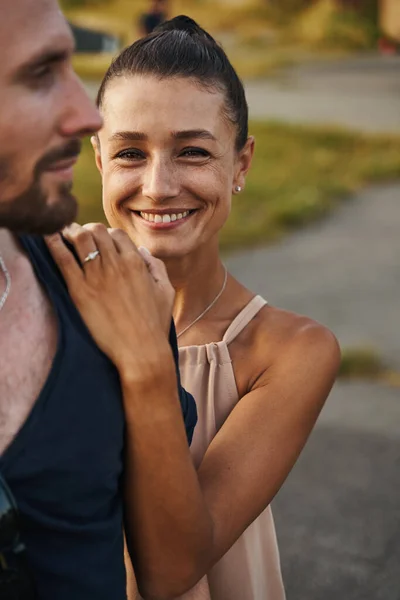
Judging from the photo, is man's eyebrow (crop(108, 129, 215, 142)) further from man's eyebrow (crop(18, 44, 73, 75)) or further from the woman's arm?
man's eyebrow (crop(18, 44, 73, 75))

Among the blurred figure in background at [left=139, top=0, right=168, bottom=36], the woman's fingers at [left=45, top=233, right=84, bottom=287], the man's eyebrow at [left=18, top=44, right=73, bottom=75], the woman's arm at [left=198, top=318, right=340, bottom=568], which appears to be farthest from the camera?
the blurred figure in background at [left=139, top=0, right=168, bottom=36]

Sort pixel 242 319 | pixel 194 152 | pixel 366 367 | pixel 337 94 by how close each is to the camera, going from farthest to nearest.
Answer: pixel 337 94 → pixel 366 367 → pixel 242 319 → pixel 194 152

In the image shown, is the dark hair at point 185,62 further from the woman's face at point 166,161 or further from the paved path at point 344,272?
the paved path at point 344,272

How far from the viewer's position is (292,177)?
9.79 metres

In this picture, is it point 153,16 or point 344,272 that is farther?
point 153,16

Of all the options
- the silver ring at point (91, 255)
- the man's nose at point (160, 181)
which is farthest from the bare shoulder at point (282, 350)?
the silver ring at point (91, 255)

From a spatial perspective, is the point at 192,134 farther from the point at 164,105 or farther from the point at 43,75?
the point at 43,75

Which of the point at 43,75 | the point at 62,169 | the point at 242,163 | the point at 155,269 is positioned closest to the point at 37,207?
the point at 62,169

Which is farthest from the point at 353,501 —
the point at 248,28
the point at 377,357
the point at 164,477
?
the point at 248,28

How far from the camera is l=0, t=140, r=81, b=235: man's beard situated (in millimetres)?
1458

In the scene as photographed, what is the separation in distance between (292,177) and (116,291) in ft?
27.1

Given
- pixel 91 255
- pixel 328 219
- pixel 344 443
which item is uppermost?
pixel 91 255

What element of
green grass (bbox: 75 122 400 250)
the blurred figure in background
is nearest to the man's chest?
green grass (bbox: 75 122 400 250)

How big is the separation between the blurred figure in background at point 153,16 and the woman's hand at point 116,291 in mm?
12970
